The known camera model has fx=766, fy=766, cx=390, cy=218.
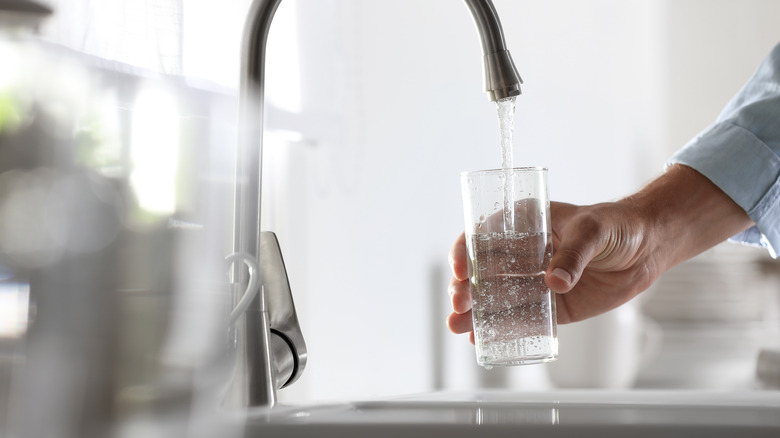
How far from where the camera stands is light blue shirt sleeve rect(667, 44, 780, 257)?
3.34 ft

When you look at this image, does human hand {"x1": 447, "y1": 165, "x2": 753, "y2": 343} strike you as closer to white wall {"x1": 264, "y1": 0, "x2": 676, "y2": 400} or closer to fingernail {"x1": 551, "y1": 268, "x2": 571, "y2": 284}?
fingernail {"x1": 551, "y1": 268, "x2": 571, "y2": 284}

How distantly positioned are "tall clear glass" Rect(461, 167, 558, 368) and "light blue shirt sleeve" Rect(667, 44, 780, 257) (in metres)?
0.46

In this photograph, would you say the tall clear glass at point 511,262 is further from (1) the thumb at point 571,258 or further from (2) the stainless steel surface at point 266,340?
(2) the stainless steel surface at point 266,340

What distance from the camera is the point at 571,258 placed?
778 millimetres

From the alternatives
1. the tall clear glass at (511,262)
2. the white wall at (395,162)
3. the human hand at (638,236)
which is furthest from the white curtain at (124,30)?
the white wall at (395,162)

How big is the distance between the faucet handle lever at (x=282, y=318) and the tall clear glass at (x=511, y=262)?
0.17 m

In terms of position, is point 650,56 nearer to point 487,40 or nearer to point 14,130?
point 487,40

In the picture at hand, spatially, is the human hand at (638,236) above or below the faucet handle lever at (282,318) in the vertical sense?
above

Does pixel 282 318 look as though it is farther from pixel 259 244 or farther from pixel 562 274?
pixel 562 274

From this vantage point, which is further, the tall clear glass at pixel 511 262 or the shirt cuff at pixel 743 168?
the shirt cuff at pixel 743 168

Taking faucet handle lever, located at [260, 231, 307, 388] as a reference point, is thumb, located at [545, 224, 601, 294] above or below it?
above

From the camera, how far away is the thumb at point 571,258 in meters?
0.70

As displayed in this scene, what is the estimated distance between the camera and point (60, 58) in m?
0.45

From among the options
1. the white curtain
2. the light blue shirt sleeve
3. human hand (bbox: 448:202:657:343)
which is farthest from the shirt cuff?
the white curtain
